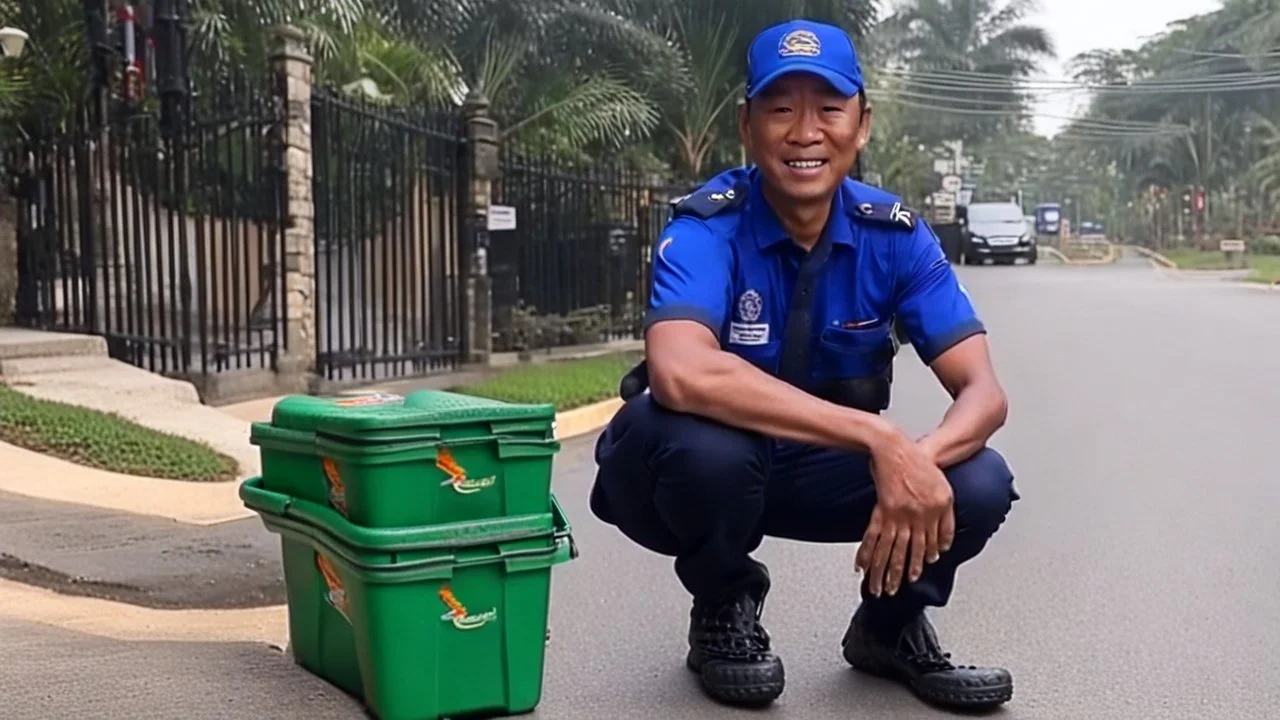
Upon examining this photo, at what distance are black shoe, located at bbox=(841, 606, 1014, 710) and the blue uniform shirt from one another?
66 cm

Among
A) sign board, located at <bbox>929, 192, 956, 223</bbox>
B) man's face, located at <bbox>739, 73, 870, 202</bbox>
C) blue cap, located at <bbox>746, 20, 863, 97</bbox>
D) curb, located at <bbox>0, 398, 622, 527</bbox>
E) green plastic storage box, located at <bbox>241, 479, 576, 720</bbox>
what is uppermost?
sign board, located at <bbox>929, 192, 956, 223</bbox>

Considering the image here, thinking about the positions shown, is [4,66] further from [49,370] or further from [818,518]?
[818,518]

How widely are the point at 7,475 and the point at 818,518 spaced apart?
463 centimetres

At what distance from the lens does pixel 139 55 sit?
36.8 feet

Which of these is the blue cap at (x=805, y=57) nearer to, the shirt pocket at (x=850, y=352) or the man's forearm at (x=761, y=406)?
the shirt pocket at (x=850, y=352)

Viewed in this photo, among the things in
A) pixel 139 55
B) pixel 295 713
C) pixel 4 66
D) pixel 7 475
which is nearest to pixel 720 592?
pixel 295 713

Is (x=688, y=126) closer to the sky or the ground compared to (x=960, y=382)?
closer to the sky

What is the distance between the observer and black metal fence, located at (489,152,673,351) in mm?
13188

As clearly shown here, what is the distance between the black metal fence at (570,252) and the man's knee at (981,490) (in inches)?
373

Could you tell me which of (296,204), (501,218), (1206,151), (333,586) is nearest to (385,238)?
(296,204)

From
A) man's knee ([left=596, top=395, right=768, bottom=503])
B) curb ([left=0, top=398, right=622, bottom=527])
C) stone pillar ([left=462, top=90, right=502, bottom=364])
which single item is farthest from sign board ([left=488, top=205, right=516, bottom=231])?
man's knee ([left=596, top=395, right=768, bottom=503])

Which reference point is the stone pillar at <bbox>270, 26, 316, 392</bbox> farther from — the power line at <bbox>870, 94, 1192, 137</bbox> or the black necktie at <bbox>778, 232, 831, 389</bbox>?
the power line at <bbox>870, 94, 1192, 137</bbox>

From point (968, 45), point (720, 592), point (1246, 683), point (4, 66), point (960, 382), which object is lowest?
point (1246, 683)

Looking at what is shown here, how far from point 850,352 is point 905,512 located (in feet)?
1.74
